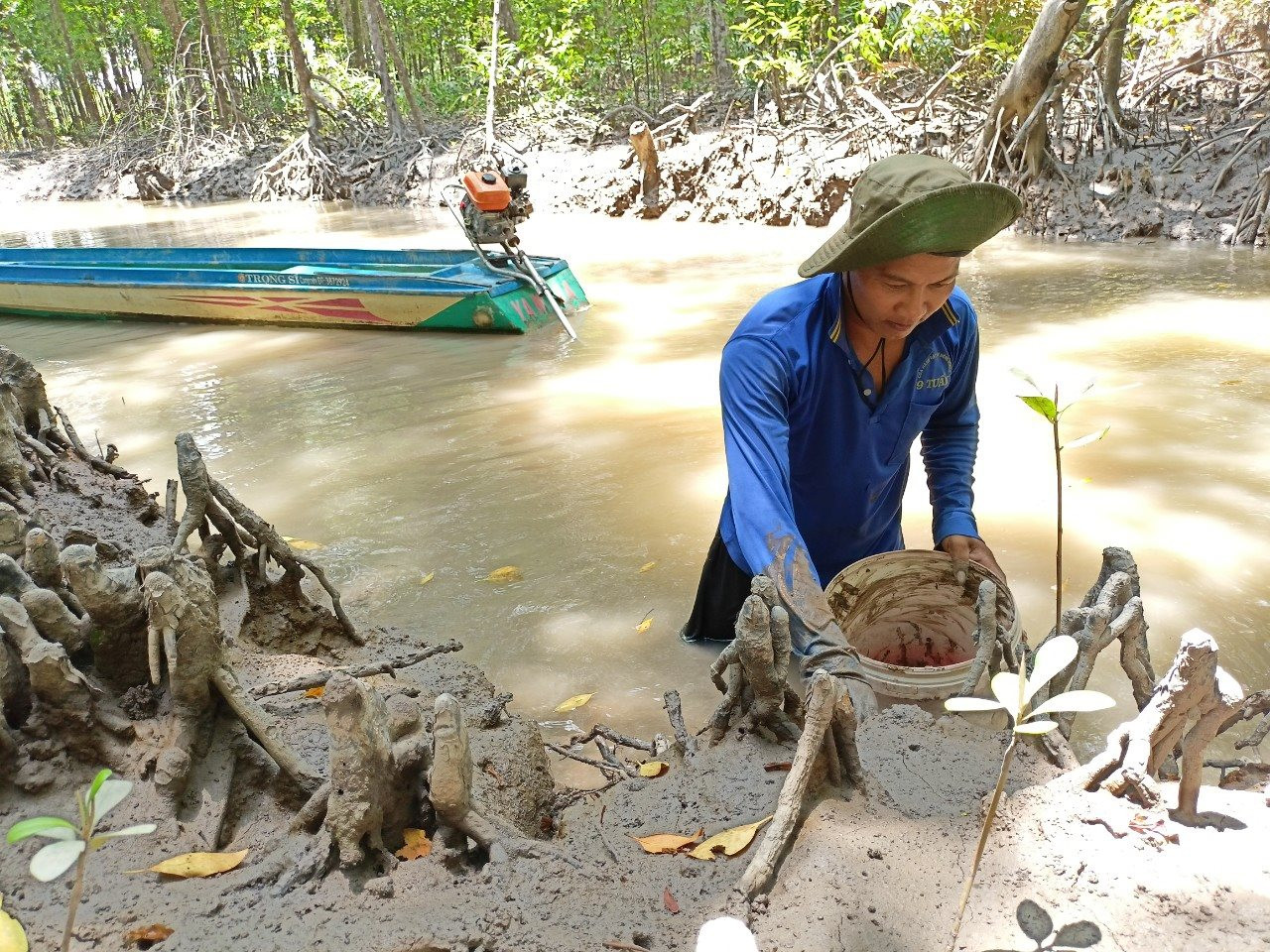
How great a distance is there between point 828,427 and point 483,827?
1.24 metres

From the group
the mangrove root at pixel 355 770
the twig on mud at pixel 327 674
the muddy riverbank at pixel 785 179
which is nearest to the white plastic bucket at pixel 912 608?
the mangrove root at pixel 355 770

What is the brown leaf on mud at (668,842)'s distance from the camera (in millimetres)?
1403

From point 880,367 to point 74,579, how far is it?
1687mm

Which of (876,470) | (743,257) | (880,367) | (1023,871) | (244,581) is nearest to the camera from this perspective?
(1023,871)

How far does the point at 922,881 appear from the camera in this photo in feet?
3.87

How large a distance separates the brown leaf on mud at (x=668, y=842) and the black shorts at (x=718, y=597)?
1124 millimetres

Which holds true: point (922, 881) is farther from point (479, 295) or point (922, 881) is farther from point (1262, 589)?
point (479, 295)

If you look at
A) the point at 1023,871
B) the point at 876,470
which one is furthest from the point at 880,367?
the point at 1023,871

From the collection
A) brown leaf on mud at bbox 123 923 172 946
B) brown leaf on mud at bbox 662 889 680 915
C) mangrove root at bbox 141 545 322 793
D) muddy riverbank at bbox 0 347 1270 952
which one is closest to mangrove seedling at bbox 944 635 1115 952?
muddy riverbank at bbox 0 347 1270 952

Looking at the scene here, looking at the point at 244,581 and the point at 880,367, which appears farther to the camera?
the point at 244,581

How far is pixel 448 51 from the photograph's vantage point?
77.2 feet

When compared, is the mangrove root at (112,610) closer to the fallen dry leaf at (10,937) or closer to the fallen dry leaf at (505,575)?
the fallen dry leaf at (10,937)

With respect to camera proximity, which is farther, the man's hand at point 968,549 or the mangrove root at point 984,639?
the man's hand at point 968,549

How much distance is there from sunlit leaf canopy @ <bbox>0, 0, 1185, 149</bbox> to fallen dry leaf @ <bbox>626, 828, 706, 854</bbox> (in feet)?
32.9
